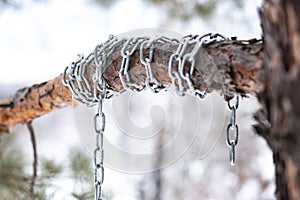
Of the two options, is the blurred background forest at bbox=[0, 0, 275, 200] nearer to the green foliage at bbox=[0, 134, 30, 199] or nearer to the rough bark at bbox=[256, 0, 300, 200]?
the green foliage at bbox=[0, 134, 30, 199]

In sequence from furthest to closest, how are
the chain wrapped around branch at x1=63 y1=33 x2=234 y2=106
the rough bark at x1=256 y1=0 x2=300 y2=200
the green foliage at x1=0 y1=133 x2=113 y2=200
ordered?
the green foliage at x1=0 y1=133 x2=113 y2=200
the chain wrapped around branch at x1=63 y1=33 x2=234 y2=106
the rough bark at x1=256 y1=0 x2=300 y2=200

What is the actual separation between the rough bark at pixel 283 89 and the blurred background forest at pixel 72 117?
0.51m

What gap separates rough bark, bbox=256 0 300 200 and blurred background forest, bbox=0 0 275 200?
514 mm

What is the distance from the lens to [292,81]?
286 mm

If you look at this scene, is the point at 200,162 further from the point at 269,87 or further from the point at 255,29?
the point at 269,87

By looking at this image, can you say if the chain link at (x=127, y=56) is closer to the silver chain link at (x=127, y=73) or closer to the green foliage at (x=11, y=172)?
the silver chain link at (x=127, y=73)

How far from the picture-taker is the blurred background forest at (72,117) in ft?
3.08

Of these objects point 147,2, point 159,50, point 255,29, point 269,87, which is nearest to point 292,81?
point 269,87

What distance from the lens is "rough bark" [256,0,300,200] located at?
28 centimetres

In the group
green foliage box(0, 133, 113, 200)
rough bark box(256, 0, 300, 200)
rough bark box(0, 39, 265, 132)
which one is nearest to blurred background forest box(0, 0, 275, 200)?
green foliage box(0, 133, 113, 200)

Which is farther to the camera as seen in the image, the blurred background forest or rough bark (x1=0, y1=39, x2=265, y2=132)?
the blurred background forest

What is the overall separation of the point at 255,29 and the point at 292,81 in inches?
40.6

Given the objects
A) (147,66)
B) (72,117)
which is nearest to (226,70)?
(147,66)

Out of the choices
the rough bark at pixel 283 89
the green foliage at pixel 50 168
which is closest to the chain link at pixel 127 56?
the rough bark at pixel 283 89
